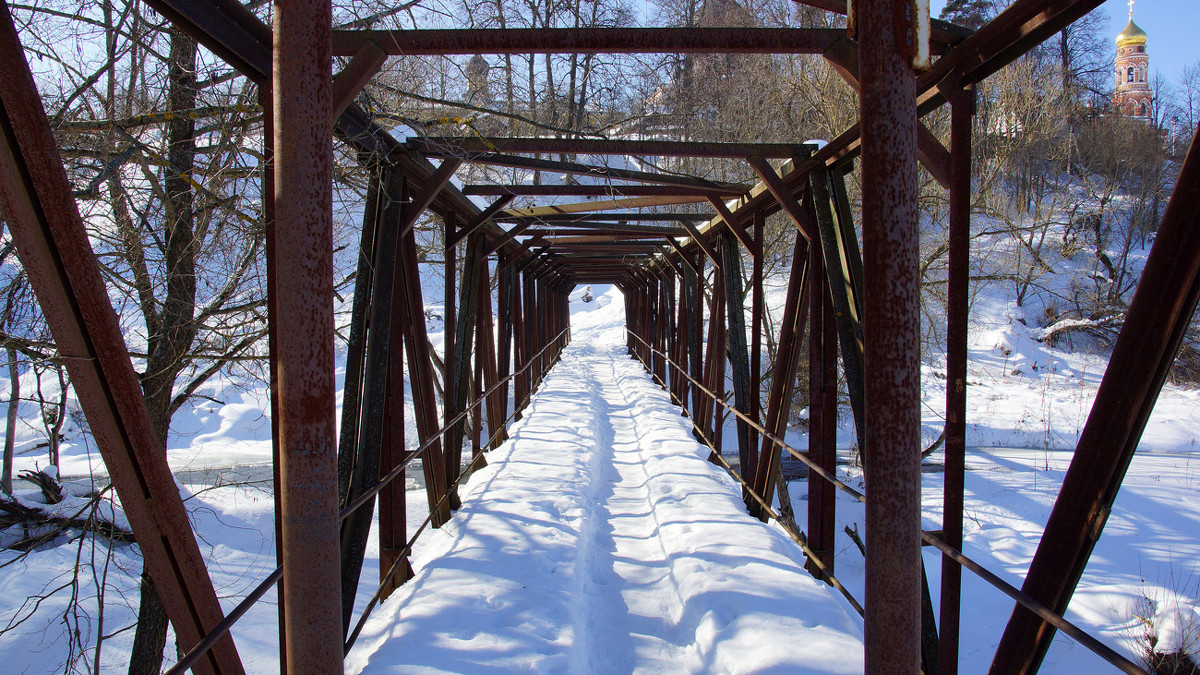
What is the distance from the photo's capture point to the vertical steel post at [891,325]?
4.94 feet

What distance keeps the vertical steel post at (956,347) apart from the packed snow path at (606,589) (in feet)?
1.82

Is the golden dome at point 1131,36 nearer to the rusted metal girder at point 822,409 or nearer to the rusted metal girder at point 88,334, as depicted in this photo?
the rusted metal girder at point 822,409

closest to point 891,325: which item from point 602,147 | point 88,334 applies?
point 88,334

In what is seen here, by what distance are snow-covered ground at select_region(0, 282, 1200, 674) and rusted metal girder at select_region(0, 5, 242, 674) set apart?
127 centimetres

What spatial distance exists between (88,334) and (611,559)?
13.0 ft

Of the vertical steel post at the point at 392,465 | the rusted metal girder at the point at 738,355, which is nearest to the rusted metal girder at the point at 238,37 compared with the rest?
the vertical steel post at the point at 392,465

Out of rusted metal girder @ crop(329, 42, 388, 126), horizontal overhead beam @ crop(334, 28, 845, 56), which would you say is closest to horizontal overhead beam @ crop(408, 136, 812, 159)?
horizontal overhead beam @ crop(334, 28, 845, 56)

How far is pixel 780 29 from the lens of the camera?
318 centimetres

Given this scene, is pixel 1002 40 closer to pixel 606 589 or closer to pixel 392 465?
pixel 606 589

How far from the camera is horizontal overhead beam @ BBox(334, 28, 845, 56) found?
125 inches

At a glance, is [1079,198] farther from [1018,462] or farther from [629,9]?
[629,9]

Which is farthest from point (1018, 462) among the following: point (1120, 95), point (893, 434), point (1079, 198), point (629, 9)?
point (1120, 95)

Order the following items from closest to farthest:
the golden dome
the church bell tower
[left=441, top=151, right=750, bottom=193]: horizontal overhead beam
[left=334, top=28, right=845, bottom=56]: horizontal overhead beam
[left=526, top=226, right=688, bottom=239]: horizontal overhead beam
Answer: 1. [left=334, top=28, right=845, bottom=56]: horizontal overhead beam
2. [left=441, top=151, right=750, bottom=193]: horizontal overhead beam
3. [left=526, top=226, right=688, bottom=239]: horizontal overhead beam
4. the church bell tower
5. the golden dome

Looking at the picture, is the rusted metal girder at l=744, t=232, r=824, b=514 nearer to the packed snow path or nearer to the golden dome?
the packed snow path
